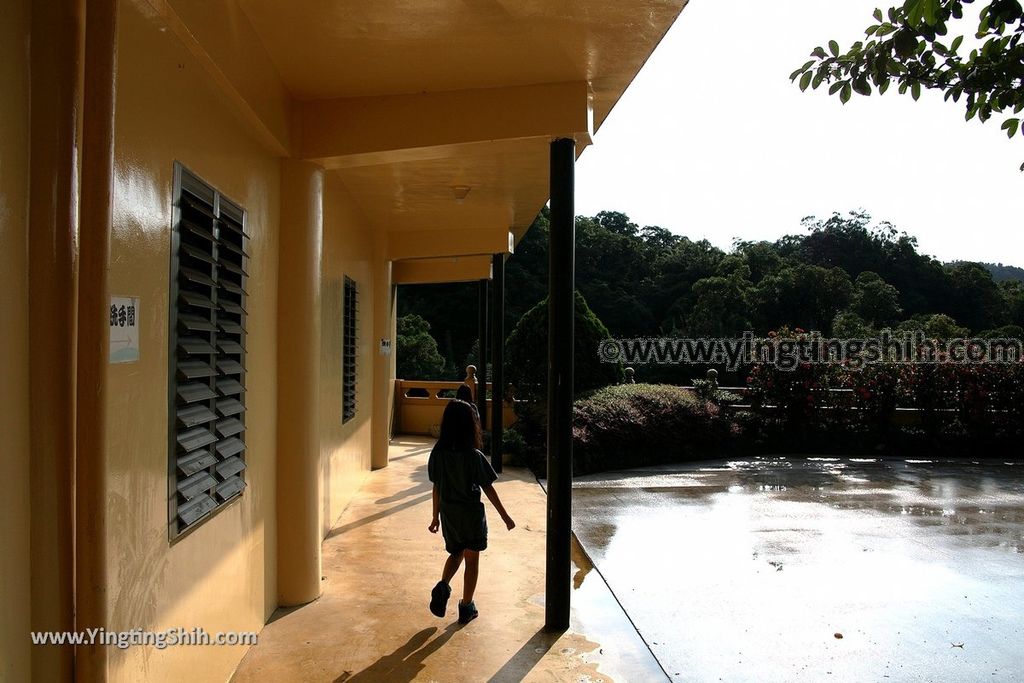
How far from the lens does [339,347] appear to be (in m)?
7.32

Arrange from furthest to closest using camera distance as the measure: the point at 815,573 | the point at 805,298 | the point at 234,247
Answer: the point at 805,298, the point at 815,573, the point at 234,247

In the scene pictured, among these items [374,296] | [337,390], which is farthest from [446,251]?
[337,390]

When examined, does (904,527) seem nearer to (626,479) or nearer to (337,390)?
(626,479)

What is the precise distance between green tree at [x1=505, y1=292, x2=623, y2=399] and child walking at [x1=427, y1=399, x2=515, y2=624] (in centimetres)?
748

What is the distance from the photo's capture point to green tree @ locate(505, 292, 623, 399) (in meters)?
12.5

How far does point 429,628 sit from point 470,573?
383 mm

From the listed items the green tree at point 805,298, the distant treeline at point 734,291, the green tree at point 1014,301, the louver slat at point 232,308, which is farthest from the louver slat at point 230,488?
the green tree at point 1014,301

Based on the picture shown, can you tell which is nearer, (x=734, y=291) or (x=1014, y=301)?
(x=734, y=291)

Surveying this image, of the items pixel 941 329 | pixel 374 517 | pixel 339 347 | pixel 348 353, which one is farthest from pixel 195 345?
pixel 941 329

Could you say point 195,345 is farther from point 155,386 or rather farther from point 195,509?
point 195,509

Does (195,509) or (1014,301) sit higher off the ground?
(1014,301)

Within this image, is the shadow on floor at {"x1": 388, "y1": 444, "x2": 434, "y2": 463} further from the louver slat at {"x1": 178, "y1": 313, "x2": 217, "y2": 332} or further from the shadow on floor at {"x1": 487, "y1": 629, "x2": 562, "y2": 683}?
the louver slat at {"x1": 178, "y1": 313, "x2": 217, "y2": 332}

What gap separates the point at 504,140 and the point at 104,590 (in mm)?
3279

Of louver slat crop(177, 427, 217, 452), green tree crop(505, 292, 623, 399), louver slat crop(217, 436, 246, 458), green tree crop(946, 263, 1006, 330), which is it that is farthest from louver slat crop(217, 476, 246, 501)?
green tree crop(946, 263, 1006, 330)
